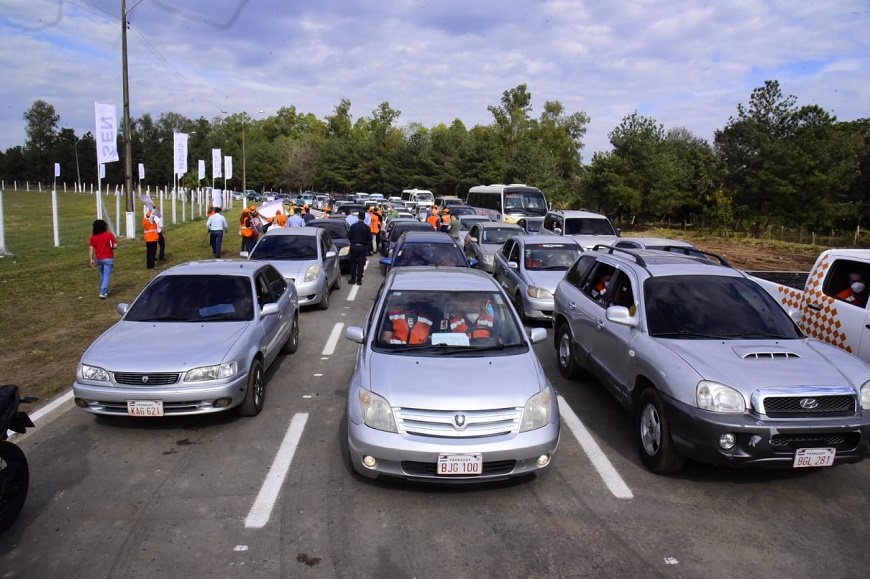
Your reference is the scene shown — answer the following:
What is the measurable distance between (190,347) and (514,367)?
10.8 ft

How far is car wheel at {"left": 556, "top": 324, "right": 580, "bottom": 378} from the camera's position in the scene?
25.8 feet

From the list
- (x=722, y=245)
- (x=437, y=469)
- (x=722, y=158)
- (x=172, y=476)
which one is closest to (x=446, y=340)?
(x=437, y=469)

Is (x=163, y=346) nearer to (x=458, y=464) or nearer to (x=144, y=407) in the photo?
(x=144, y=407)

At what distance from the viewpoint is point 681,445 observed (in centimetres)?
489

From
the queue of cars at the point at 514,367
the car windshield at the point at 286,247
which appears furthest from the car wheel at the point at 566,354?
the car windshield at the point at 286,247

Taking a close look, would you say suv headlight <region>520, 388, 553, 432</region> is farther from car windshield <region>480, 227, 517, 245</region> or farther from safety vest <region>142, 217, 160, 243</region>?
safety vest <region>142, 217, 160, 243</region>

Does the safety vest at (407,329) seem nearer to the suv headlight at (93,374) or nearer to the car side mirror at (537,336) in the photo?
the car side mirror at (537,336)

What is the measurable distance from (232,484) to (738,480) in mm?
4239

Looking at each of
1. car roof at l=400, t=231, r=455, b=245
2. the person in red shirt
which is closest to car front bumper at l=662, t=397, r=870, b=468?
car roof at l=400, t=231, r=455, b=245

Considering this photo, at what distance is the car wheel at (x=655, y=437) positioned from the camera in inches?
200

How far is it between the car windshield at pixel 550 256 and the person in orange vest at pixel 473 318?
5.96 m

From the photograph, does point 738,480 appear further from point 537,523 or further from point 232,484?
point 232,484

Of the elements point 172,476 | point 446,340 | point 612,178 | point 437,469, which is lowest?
point 172,476

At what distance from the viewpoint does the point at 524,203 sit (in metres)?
30.4
